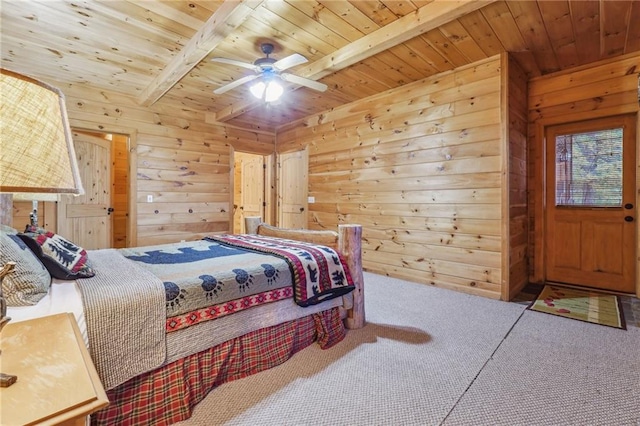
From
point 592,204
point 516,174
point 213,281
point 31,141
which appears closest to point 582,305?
point 592,204

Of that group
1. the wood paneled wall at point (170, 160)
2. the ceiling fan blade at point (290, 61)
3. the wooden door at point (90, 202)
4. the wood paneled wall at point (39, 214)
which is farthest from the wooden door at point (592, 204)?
the wood paneled wall at point (39, 214)

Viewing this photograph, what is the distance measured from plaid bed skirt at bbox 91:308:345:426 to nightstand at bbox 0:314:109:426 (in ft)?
2.09

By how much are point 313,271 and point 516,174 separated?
2.75 metres

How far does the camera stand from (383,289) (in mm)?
3561

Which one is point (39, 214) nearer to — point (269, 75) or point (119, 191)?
point (119, 191)

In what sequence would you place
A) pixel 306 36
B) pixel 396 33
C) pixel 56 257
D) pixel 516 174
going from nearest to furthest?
pixel 56 257 < pixel 396 33 < pixel 306 36 < pixel 516 174

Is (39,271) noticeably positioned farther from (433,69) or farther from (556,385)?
(433,69)

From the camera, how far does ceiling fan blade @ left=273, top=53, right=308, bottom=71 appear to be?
252 centimetres

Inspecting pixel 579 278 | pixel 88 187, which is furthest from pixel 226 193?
pixel 579 278

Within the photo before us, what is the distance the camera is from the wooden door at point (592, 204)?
331 cm

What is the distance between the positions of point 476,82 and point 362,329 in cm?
286

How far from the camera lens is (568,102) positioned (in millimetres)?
3518

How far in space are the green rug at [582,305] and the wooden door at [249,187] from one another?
463cm

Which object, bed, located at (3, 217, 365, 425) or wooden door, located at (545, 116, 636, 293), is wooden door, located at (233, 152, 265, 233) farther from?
wooden door, located at (545, 116, 636, 293)
